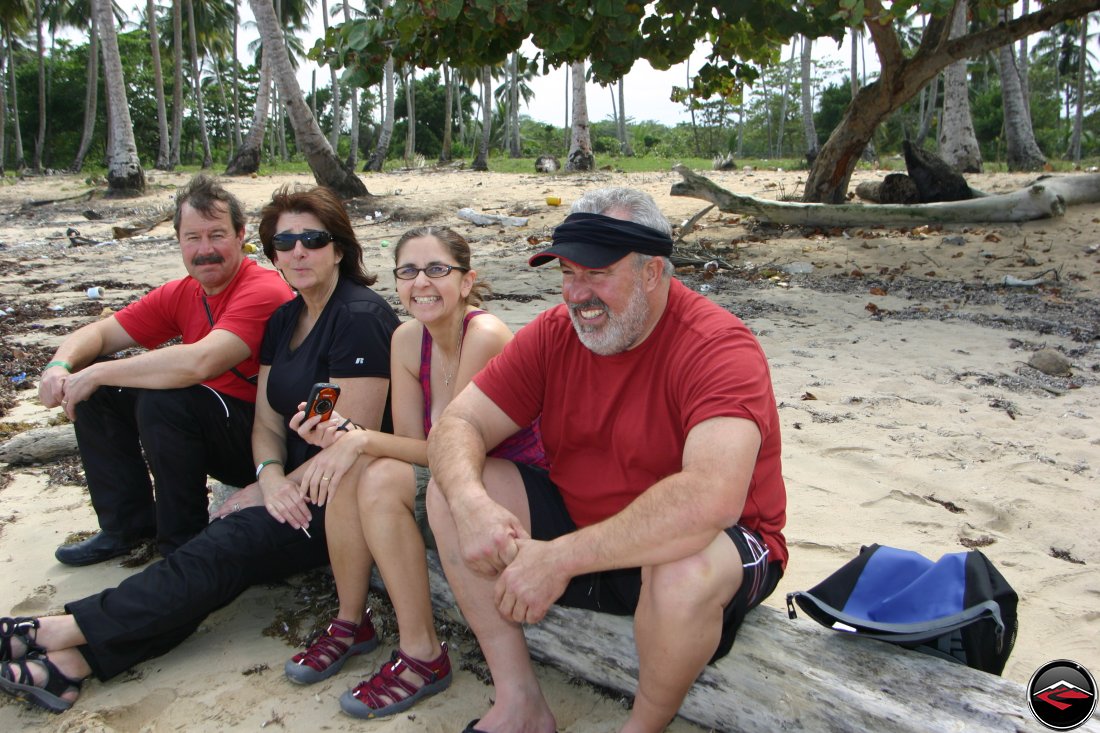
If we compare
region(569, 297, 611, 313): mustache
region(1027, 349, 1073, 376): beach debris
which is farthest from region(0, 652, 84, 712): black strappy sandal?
region(1027, 349, 1073, 376): beach debris

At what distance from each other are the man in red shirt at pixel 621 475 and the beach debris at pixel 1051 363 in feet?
11.5

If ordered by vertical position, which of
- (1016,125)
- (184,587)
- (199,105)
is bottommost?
(184,587)

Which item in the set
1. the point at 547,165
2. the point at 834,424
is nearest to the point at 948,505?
the point at 834,424

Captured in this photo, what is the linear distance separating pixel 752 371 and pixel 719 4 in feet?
19.2

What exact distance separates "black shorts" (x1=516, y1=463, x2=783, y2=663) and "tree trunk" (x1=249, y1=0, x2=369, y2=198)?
34.4 ft

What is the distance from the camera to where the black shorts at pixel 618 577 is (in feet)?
6.86

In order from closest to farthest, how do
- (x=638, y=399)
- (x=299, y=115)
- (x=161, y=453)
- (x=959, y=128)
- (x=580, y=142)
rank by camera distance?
(x=638, y=399) < (x=161, y=453) < (x=299, y=115) < (x=959, y=128) < (x=580, y=142)

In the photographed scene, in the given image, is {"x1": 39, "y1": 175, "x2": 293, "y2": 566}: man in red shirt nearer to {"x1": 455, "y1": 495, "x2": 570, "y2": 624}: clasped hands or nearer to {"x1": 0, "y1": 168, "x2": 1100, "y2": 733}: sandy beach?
{"x1": 0, "y1": 168, "x2": 1100, "y2": 733}: sandy beach

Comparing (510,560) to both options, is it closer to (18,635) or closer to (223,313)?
(18,635)

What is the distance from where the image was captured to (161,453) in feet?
9.90

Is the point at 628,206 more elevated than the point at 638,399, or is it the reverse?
the point at 628,206

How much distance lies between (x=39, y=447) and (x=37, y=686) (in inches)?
79.8

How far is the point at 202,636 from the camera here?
2.84m
